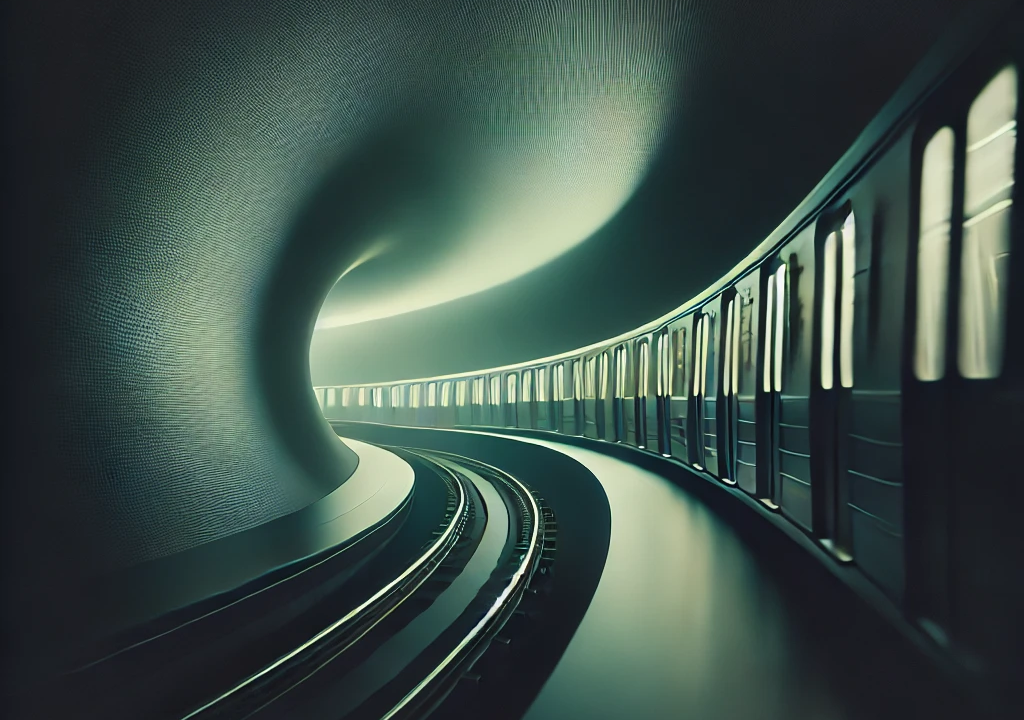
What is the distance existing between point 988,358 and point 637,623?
2.44 meters

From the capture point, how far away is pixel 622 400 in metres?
14.1

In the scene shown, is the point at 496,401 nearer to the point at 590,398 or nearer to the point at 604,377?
the point at 590,398

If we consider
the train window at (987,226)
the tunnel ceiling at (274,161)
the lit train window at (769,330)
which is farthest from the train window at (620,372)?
the train window at (987,226)

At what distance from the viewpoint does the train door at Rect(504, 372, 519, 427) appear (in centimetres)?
2039

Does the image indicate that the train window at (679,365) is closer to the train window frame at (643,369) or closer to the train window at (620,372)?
the train window frame at (643,369)

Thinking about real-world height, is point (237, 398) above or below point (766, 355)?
below

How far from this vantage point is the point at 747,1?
485 centimetres

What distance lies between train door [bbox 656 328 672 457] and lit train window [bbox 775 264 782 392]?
16.7ft

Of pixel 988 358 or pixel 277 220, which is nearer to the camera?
pixel 988 358

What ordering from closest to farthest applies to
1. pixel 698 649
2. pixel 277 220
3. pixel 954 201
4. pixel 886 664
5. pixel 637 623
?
1. pixel 954 201
2. pixel 886 664
3. pixel 698 649
4. pixel 637 623
5. pixel 277 220

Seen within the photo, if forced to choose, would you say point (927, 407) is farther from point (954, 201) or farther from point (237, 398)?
point (237, 398)

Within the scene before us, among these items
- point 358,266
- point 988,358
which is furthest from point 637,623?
point 358,266

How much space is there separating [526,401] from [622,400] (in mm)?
6137

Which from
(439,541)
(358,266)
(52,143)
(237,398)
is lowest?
(439,541)
